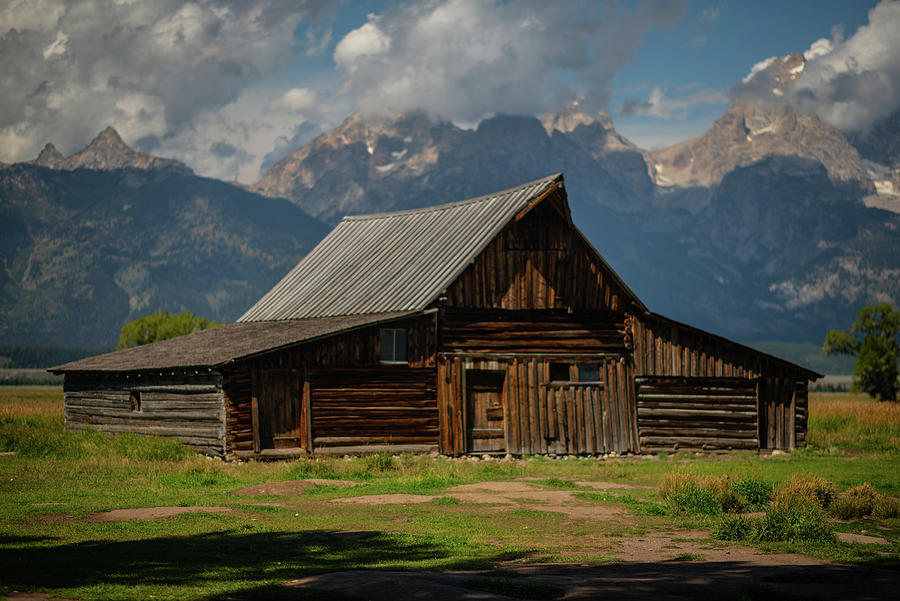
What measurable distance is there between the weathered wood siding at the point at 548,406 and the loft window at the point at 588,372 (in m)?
0.33

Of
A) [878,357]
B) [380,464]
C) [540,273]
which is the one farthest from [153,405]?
[878,357]

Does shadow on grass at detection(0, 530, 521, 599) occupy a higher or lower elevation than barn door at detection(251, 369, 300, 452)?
lower

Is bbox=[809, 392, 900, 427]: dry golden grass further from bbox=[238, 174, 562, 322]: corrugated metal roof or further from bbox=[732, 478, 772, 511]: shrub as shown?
bbox=[732, 478, 772, 511]: shrub

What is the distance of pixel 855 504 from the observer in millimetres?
17547

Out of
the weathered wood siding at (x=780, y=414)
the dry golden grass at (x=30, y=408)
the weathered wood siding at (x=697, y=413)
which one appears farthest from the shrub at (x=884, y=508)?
the dry golden grass at (x=30, y=408)

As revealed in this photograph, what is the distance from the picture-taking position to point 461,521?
1703 cm

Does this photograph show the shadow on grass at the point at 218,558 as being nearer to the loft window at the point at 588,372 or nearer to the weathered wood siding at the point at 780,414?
the loft window at the point at 588,372

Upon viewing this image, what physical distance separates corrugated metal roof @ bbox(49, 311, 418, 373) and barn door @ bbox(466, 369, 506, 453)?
3.38 metres

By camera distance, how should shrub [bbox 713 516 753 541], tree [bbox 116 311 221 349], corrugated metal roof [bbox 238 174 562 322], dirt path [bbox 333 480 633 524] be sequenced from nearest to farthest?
1. shrub [bbox 713 516 753 541]
2. dirt path [bbox 333 480 633 524]
3. corrugated metal roof [bbox 238 174 562 322]
4. tree [bbox 116 311 221 349]

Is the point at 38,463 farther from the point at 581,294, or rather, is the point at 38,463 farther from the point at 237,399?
the point at 581,294

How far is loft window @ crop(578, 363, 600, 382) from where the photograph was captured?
34.4 m

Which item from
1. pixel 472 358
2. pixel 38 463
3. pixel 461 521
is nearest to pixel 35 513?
pixel 461 521

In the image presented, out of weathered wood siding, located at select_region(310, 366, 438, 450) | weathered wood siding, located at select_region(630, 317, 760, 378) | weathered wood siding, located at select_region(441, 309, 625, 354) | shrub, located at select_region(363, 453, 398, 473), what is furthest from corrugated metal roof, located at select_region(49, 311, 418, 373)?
weathered wood siding, located at select_region(630, 317, 760, 378)

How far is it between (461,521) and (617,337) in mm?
18493
